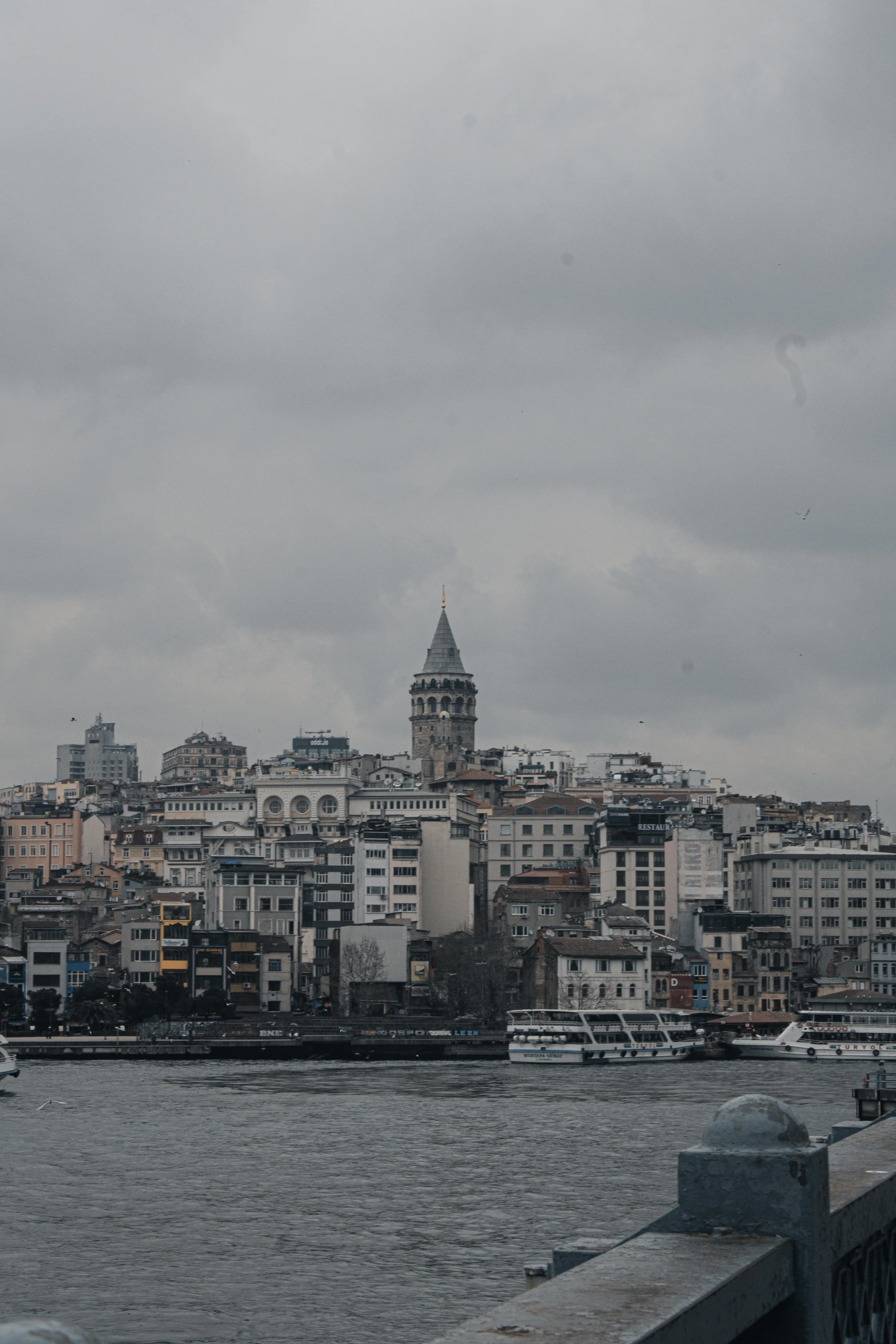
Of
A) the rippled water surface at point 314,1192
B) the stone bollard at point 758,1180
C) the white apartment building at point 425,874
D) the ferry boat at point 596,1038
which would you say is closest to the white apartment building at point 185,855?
the white apartment building at point 425,874

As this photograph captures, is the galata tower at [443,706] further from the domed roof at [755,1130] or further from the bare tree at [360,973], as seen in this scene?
the domed roof at [755,1130]

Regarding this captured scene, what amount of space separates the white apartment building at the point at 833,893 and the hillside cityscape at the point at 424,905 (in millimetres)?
104

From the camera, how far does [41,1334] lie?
2547 millimetres

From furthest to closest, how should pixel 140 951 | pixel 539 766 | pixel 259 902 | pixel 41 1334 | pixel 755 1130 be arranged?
1. pixel 539 766
2. pixel 259 902
3. pixel 140 951
4. pixel 755 1130
5. pixel 41 1334

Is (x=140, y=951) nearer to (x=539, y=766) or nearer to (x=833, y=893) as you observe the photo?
(x=833, y=893)

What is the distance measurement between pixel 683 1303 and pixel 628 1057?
246ft

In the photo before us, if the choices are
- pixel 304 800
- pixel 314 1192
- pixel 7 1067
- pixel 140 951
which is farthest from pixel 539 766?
pixel 314 1192

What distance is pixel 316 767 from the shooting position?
134875 mm

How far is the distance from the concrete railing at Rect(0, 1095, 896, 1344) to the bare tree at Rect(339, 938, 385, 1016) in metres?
84.9

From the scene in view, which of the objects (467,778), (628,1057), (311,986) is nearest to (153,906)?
(311,986)

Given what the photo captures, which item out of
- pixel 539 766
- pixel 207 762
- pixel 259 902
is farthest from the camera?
pixel 207 762

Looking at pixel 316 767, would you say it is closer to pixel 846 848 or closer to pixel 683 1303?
pixel 846 848


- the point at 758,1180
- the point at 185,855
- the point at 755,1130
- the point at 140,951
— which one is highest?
the point at 185,855

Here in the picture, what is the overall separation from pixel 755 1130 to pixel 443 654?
168 metres
